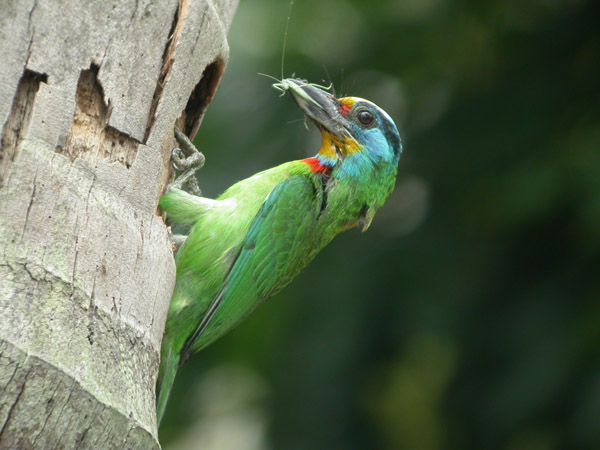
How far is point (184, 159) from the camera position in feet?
13.1

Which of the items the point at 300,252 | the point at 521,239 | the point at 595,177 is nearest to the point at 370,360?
the point at 521,239

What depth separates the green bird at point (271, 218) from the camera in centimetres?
405

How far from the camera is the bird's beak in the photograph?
4.63 meters

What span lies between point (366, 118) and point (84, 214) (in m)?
2.39

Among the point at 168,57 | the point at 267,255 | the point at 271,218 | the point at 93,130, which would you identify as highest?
the point at 168,57

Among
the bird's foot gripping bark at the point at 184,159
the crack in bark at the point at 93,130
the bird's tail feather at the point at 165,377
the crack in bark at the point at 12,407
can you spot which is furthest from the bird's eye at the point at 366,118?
the crack in bark at the point at 12,407

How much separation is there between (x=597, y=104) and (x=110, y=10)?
466cm

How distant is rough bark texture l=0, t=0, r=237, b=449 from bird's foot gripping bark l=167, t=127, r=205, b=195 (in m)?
0.64

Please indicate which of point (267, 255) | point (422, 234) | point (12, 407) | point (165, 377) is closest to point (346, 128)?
point (267, 255)

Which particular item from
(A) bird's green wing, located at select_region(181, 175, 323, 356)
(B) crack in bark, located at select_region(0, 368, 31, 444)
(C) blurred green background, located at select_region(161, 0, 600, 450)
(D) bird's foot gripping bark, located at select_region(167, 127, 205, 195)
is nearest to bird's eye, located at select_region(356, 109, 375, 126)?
(A) bird's green wing, located at select_region(181, 175, 323, 356)

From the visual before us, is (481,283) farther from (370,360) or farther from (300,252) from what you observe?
(300,252)

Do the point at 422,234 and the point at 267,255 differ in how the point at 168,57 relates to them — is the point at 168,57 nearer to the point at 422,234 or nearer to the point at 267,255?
the point at 267,255

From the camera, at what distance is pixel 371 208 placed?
4.61 m

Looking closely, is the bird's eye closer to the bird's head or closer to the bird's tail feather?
the bird's head
